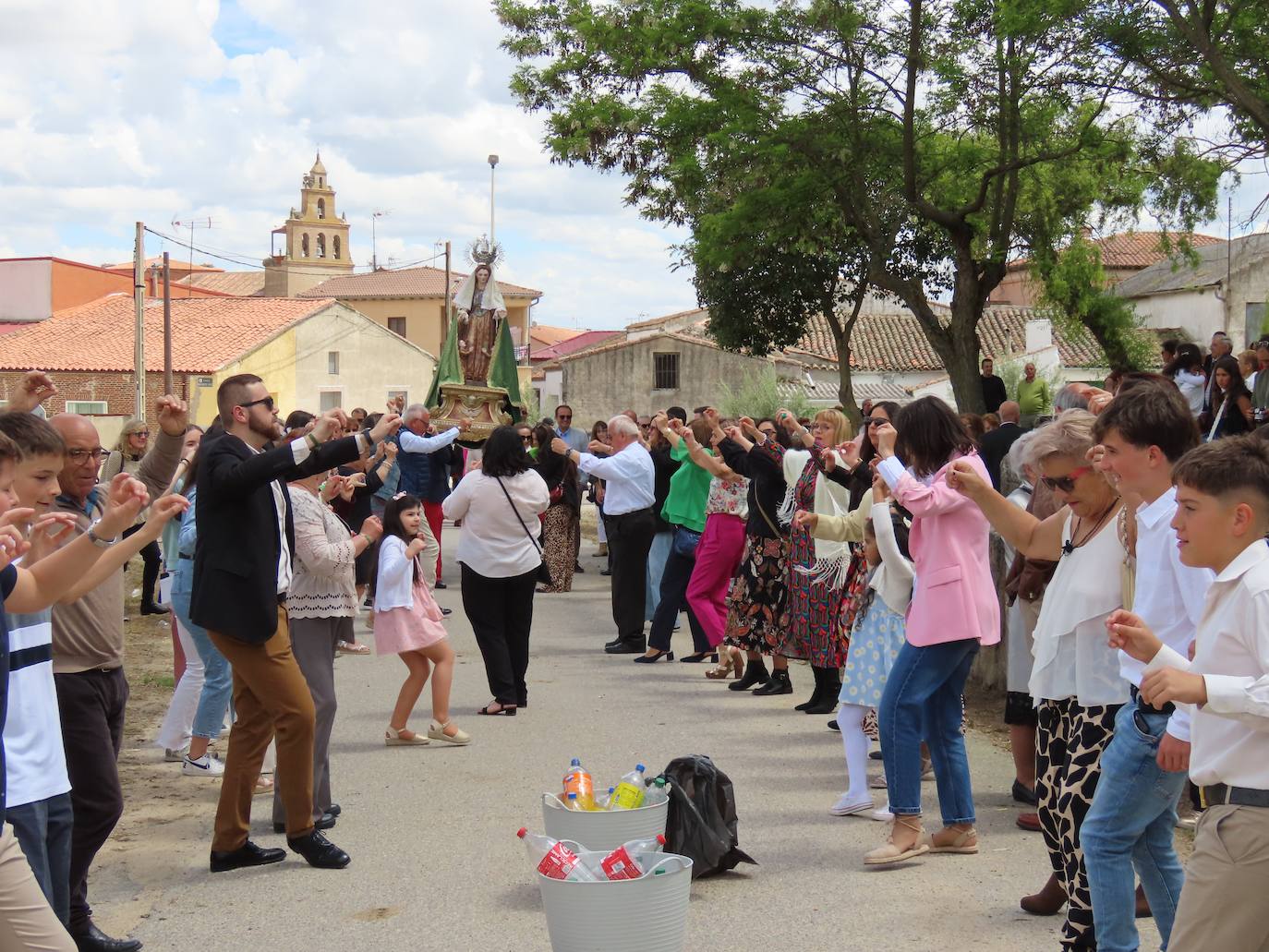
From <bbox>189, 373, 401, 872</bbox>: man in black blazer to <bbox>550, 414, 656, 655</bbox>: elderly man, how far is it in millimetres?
5850

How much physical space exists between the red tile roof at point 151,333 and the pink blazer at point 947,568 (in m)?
51.4

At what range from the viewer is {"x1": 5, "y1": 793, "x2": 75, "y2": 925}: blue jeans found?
3.85 metres

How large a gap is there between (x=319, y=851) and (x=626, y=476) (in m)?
6.06

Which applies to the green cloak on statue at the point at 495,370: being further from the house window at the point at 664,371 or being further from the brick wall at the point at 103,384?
the brick wall at the point at 103,384

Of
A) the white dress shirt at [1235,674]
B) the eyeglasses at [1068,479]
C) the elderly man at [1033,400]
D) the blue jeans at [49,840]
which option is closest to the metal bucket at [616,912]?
the blue jeans at [49,840]

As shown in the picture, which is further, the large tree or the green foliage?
the green foliage

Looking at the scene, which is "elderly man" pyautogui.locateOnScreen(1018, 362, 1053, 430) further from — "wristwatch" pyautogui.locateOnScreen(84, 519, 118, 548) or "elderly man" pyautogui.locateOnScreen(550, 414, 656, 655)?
"wristwatch" pyautogui.locateOnScreen(84, 519, 118, 548)

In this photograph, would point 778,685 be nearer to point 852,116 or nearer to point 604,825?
point 604,825

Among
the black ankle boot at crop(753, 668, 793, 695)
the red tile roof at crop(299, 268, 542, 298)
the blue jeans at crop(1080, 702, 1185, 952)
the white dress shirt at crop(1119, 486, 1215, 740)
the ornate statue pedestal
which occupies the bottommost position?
the black ankle boot at crop(753, 668, 793, 695)

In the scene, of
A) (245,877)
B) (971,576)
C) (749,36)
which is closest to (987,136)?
(749,36)

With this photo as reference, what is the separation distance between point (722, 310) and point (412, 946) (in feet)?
81.5

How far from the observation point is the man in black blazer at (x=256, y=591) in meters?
5.66

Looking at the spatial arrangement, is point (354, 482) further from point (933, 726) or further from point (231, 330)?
point (231, 330)

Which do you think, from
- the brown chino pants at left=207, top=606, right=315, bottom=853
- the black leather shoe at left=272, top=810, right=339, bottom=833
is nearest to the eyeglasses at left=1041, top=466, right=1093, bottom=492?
the brown chino pants at left=207, top=606, right=315, bottom=853
